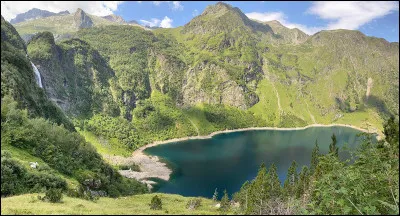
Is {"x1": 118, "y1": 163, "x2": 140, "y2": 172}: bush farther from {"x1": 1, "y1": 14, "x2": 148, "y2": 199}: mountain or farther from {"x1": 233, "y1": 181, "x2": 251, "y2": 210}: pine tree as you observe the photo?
{"x1": 233, "y1": 181, "x2": 251, "y2": 210}: pine tree

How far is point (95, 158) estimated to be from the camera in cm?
8894

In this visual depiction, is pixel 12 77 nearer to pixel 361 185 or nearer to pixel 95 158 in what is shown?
pixel 95 158

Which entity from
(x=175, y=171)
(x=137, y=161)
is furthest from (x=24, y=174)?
(x=137, y=161)

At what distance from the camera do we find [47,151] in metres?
62.2

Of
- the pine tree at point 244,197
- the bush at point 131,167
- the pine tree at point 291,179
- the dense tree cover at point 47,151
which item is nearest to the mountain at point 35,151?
the dense tree cover at point 47,151

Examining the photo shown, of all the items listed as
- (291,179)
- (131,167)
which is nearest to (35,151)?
(291,179)

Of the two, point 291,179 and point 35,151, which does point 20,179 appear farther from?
point 291,179

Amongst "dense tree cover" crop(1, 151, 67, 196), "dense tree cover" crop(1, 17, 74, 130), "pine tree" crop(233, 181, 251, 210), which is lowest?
"pine tree" crop(233, 181, 251, 210)

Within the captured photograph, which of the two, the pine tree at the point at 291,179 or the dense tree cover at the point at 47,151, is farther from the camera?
the pine tree at the point at 291,179

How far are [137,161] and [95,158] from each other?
366 feet

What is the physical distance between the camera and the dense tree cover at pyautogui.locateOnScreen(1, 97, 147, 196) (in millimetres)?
42350

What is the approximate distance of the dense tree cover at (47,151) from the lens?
42.3 metres

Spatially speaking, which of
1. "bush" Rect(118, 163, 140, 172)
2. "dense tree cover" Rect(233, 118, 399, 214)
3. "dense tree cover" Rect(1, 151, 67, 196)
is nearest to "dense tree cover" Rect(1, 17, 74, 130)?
"dense tree cover" Rect(1, 151, 67, 196)

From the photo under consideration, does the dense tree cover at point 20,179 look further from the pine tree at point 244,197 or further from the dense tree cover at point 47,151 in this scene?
the pine tree at point 244,197
